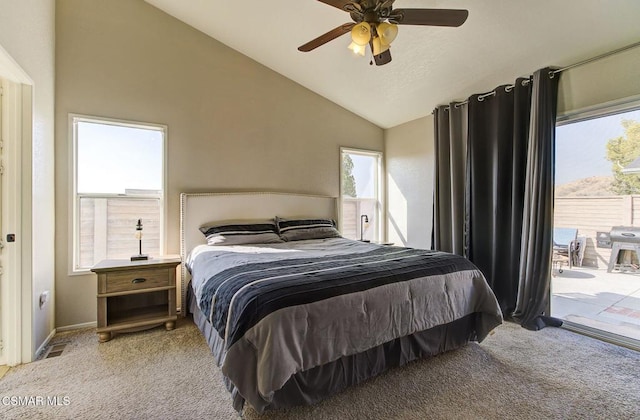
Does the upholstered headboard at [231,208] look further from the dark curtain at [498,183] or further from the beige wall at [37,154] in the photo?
the dark curtain at [498,183]

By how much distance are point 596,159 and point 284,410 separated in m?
3.51

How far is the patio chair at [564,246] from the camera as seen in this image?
3092 millimetres

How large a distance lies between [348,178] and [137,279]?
10.3 ft

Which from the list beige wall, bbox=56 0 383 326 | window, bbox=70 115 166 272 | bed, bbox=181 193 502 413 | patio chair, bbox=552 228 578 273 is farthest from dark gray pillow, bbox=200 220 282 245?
patio chair, bbox=552 228 578 273

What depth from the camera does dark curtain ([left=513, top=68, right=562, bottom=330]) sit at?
112 inches

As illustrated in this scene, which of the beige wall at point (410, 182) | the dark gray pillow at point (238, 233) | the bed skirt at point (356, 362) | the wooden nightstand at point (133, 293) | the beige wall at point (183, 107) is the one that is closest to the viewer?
the bed skirt at point (356, 362)

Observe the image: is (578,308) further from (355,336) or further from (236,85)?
(236,85)

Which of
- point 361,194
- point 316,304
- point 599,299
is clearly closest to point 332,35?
point 316,304

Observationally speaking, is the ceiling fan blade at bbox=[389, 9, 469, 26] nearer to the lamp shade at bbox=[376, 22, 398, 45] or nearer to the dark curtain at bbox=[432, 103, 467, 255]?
the lamp shade at bbox=[376, 22, 398, 45]

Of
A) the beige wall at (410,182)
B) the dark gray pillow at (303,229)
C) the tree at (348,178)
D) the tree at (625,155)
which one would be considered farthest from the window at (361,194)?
the tree at (625,155)

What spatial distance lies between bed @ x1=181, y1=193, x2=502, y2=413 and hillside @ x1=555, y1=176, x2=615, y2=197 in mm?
1564

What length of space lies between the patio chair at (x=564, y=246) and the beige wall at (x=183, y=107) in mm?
2761

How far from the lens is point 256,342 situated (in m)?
1.50

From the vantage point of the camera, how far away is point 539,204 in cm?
288
